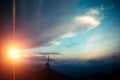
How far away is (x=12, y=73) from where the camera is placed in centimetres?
589

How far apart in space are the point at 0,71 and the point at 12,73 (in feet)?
1.78

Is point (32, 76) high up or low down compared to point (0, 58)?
down

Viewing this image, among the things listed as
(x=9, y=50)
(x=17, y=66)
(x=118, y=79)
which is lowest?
(x=118, y=79)

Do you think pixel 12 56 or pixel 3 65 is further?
pixel 3 65

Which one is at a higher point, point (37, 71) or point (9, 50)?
point (9, 50)

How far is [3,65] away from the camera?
6.12m

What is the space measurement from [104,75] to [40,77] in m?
1.99

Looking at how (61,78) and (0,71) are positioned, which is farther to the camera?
(0,71)

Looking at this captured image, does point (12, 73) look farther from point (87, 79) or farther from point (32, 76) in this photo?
point (87, 79)

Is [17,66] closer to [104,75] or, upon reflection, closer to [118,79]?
[104,75]

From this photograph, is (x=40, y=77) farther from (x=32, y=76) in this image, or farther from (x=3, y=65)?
(x=3, y=65)

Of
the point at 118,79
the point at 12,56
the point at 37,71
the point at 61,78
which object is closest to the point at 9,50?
the point at 12,56

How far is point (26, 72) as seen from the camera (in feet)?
19.3

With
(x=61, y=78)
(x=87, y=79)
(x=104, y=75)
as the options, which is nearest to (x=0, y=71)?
(x=61, y=78)
